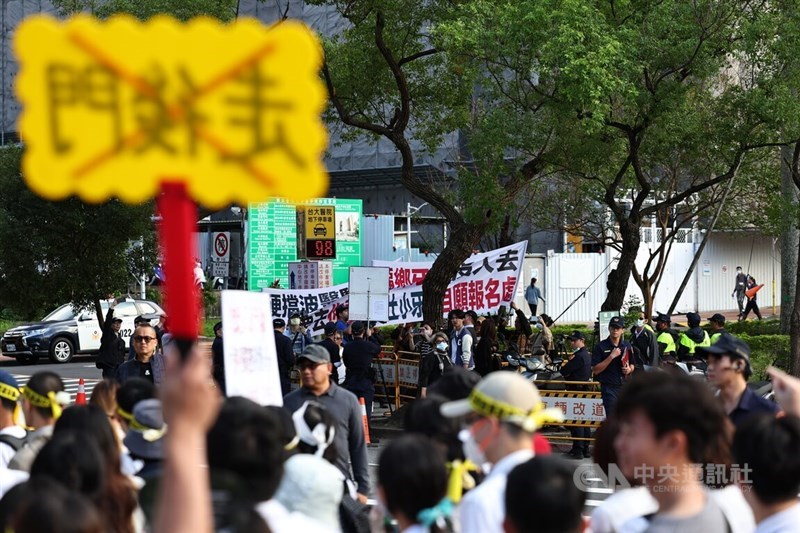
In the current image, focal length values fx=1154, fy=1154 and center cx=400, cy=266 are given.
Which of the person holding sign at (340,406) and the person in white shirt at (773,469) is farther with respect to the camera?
the person holding sign at (340,406)

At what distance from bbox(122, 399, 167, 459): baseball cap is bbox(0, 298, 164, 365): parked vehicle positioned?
906 inches

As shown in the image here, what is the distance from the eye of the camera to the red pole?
2268 mm

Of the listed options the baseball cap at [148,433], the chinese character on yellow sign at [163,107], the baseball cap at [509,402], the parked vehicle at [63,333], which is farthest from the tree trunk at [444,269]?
the chinese character on yellow sign at [163,107]

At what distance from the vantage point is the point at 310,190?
2473 millimetres

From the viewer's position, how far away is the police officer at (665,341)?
49.6ft

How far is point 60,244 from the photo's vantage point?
24609 millimetres

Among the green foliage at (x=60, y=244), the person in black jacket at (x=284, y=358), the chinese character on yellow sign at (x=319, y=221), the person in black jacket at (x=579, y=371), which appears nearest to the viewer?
the person in black jacket at (x=284, y=358)

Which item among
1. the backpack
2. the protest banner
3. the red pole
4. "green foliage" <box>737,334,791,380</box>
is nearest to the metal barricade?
the protest banner

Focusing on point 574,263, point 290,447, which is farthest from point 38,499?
point 574,263

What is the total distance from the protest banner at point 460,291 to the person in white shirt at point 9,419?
43.4 ft

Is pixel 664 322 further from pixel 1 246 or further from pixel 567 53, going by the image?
pixel 1 246

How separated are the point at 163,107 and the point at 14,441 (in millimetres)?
3642

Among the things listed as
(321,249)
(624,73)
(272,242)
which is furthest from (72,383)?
(272,242)

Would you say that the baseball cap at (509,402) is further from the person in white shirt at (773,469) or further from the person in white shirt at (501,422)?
the person in white shirt at (773,469)
